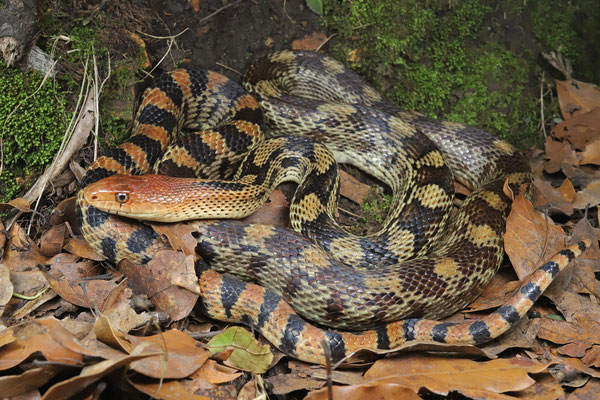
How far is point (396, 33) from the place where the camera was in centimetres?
734

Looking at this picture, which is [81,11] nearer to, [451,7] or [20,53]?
[20,53]

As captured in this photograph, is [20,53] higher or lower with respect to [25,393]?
higher

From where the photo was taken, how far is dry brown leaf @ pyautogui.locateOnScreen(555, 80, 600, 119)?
7449 mm

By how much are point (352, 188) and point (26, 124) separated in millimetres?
3808

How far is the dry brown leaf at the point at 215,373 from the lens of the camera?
13.6 feet

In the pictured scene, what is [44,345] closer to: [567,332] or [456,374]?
[456,374]

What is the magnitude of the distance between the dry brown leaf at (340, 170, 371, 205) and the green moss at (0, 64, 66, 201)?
3359 mm

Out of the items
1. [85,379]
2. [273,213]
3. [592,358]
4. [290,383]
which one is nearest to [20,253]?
[85,379]

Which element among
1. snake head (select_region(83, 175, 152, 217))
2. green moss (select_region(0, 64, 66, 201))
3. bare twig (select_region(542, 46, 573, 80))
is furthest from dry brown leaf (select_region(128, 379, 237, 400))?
bare twig (select_region(542, 46, 573, 80))

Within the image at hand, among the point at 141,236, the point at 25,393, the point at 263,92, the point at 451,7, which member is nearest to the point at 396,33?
the point at 451,7

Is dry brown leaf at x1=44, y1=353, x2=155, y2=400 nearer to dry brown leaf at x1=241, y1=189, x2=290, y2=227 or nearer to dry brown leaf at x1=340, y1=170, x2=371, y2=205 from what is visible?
dry brown leaf at x1=241, y1=189, x2=290, y2=227

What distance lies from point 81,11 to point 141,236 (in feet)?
8.47

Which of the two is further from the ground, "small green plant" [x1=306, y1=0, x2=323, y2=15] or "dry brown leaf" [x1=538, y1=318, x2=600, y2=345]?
"small green plant" [x1=306, y1=0, x2=323, y2=15]

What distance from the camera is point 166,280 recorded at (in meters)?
4.73
